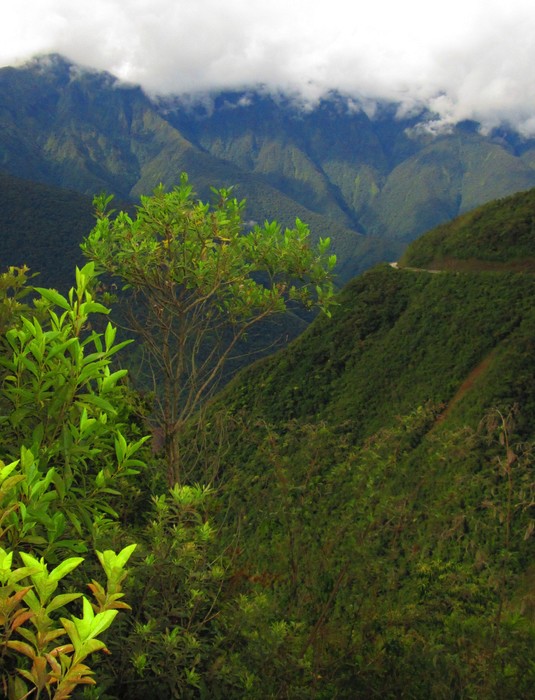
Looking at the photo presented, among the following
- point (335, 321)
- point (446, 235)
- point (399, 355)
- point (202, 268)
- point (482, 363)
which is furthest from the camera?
point (446, 235)

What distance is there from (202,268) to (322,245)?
1.43 meters

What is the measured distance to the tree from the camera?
5.64 m

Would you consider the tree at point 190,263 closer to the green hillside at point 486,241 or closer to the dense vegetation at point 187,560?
the dense vegetation at point 187,560

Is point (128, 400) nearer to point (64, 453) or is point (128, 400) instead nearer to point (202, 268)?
point (202, 268)

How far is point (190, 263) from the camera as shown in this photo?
5918mm

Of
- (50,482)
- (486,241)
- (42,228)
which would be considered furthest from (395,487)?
(42,228)

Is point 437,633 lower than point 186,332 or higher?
lower

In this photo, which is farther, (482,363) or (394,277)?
(394,277)

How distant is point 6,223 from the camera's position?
114375 mm

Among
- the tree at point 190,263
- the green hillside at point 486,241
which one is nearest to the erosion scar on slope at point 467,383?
the green hillside at point 486,241

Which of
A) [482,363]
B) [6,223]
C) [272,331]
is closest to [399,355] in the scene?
[482,363]

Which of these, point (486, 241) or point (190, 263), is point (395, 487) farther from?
point (486, 241)

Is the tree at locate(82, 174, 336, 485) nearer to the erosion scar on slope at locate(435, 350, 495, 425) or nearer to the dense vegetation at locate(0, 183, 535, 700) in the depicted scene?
the dense vegetation at locate(0, 183, 535, 700)

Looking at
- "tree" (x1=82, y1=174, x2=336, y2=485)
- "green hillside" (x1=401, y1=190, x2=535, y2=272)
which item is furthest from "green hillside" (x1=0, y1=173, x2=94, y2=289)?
"tree" (x1=82, y1=174, x2=336, y2=485)
